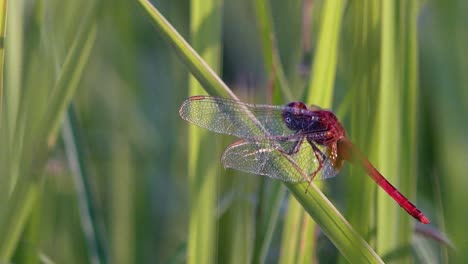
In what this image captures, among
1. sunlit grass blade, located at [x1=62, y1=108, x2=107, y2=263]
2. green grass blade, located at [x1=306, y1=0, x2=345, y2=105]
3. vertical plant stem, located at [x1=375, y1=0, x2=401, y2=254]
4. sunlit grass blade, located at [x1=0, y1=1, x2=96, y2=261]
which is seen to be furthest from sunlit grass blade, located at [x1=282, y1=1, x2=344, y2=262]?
sunlit grass blade, located at [x1=62, y1=108, x2=107, y2=263]

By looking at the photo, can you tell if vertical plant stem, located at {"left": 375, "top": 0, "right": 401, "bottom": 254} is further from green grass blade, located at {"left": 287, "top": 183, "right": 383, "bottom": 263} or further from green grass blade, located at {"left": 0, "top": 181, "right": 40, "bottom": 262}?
green grass blade, located at {"left": 0, "top": 181, "right": 40, "bottom": 262}

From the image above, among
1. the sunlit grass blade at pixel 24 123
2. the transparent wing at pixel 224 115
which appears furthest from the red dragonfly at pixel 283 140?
the sunlit grass blade at pixel 24 123

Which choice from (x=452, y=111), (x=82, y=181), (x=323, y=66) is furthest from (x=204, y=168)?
(x=452, y=111)

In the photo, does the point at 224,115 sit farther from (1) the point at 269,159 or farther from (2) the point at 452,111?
(2) the point at 452,111

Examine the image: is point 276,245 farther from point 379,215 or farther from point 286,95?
point 379,215

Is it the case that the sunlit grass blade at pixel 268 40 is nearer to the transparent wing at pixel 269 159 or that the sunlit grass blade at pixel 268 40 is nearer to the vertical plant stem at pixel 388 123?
the transparent wing at pixel 269 159
